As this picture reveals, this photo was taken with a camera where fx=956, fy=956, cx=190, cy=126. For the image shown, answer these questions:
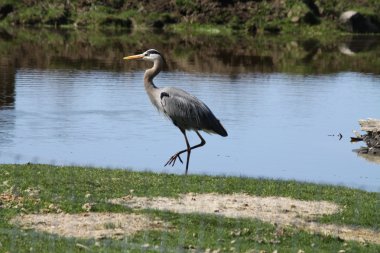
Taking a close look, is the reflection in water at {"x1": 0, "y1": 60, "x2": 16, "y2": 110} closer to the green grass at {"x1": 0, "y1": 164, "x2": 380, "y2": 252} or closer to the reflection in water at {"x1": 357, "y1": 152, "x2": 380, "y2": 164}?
the reflection in water at {"x1": 357, "y1": 152, "x2": 380, "y2": 164}

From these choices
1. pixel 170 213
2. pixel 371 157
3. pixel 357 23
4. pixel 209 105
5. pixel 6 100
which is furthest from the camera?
pixel 357 23

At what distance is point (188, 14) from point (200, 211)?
60.5m

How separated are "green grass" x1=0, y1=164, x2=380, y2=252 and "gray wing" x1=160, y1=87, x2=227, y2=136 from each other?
2009 millimetres

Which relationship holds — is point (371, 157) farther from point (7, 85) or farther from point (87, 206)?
point (7, 85)

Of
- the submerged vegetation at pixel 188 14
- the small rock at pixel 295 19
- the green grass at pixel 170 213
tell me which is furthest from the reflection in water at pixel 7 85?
the small rock at pixel 295 19

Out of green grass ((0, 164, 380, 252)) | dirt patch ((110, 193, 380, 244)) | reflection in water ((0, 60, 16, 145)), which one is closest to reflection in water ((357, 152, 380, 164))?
green grass ((0, 164, 380, 252))

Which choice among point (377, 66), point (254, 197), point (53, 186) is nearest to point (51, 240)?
point (53, 186)

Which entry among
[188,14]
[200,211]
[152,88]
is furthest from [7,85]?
[188,14]

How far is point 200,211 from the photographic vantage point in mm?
13297

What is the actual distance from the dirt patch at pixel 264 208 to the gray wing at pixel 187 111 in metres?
3.61

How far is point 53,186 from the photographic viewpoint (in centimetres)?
1447

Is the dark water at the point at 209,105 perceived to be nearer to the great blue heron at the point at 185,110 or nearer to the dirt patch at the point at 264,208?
the great blue heron at the point at 185,110

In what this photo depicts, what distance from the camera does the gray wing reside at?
59.1 feet

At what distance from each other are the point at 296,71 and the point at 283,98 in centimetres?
1008
